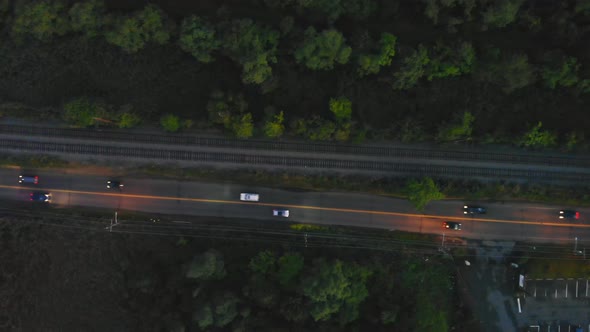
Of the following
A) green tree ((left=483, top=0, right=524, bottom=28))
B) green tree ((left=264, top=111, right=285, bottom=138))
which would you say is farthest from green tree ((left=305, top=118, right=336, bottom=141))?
green tree ((left=483, top=0, right=524, bottom=28))

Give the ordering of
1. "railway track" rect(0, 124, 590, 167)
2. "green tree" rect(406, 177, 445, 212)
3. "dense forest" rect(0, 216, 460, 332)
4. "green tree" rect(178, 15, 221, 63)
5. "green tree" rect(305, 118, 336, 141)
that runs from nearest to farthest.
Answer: "green tree" rect(406, 177, 445, 212) < "green tree" rect(178, 15, 221, 63) < "dense forest" rect(0, 216, 460, 332) < "green tree" rect(305, 118, 336, 141) < "railway track" rect(0, 124, 590, 167)

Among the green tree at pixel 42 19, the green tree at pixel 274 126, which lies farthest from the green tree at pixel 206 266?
the green tree at pixel 42 19

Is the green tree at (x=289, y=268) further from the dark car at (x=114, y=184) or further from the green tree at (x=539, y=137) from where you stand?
the green tree at (x=539, y=137)

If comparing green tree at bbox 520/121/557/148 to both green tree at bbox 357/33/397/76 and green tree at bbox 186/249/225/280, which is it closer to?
green tree at bbox 357/33/397/76

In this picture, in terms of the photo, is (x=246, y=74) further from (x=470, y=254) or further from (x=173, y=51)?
(x=470, y=254)

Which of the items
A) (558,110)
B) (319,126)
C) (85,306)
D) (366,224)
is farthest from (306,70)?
(85,306)
